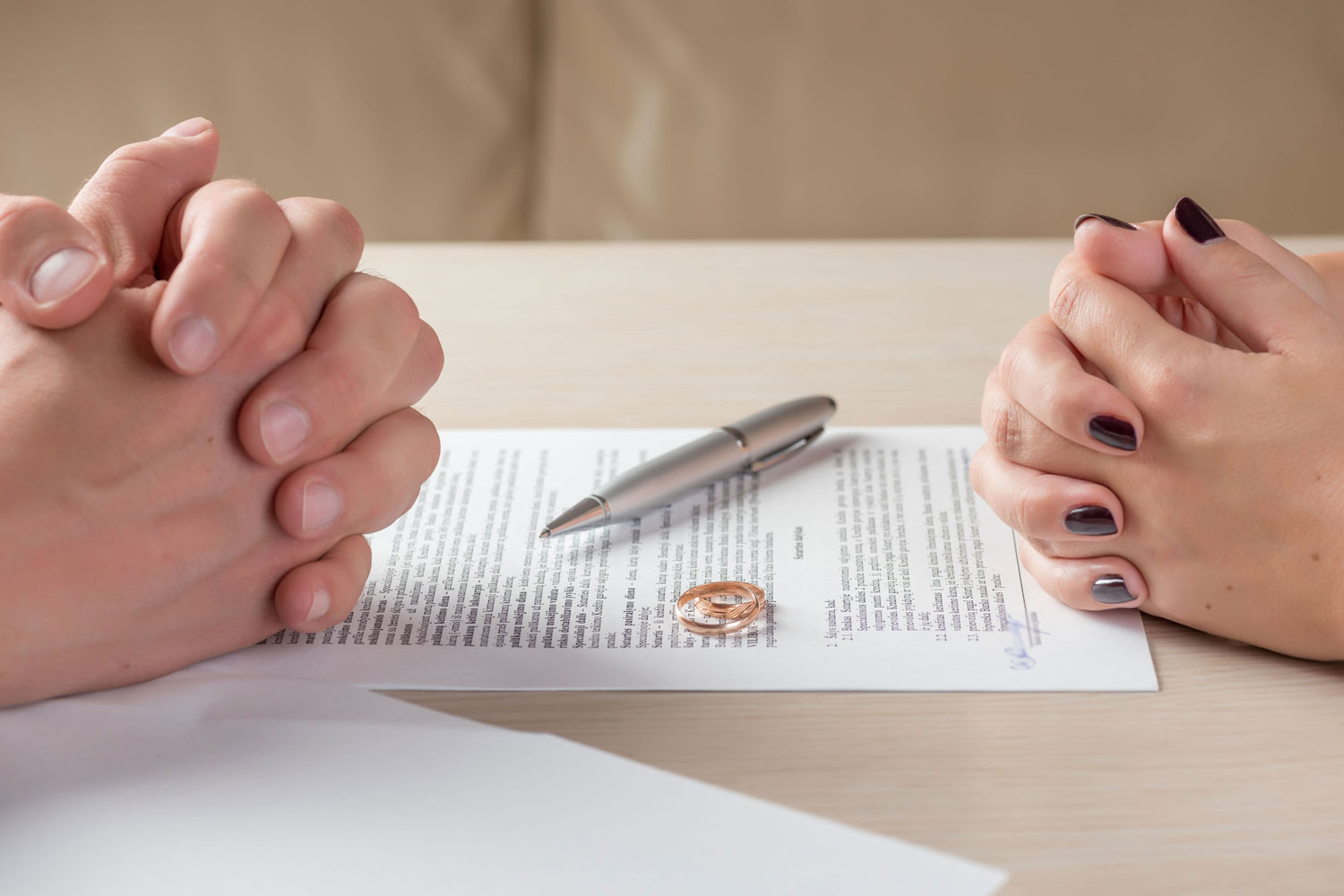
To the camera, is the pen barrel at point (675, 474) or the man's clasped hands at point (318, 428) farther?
the pen barrel at point (675, 474)

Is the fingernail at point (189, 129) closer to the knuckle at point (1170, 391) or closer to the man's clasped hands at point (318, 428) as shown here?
the man's clasped hands at point (318, 428)

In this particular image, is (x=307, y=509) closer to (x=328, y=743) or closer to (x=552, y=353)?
(x=328, y=743)

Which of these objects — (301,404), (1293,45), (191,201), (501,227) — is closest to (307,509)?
(301,404)

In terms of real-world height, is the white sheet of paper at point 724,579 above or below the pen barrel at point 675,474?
below

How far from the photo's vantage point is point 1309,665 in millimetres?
479

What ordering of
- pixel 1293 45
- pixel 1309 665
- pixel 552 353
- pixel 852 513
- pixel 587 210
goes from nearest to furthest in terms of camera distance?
pixel 1309 665, pixel 852 513, pixel 552 353, pixel 1293 45, pixel 587 210

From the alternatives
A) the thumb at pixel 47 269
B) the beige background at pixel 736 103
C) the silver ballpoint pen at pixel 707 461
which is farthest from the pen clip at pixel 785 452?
the beige background at pixel 736 103

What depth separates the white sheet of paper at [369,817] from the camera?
1.19ft

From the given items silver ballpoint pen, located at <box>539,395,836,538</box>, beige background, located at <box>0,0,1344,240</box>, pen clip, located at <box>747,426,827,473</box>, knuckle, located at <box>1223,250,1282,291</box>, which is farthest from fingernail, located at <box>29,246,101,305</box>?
beige background, located at <box>0,0,1344,240</box>

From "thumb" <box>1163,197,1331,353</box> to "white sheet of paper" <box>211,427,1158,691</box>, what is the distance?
0.13 m

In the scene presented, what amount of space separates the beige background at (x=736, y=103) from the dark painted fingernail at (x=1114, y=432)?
103cm

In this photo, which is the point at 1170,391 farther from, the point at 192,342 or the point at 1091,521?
the point at 192,342

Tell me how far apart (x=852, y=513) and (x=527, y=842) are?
0.92 feet
